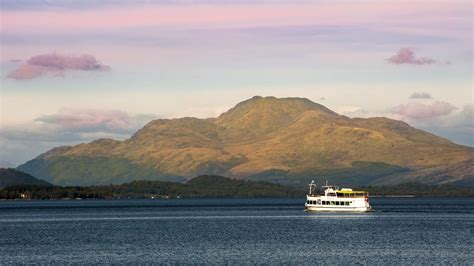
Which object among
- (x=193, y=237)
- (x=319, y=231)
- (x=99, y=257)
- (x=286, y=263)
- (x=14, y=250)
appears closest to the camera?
(x=286, y=263)

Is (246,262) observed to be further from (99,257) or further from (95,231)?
(95,231)

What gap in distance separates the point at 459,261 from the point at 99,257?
46202 mm

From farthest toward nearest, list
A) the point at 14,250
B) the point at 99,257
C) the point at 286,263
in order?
1. the point at 14,250
2. the point at 99,257
3. the point at 286,263

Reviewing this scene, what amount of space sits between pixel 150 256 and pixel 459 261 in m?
39.9

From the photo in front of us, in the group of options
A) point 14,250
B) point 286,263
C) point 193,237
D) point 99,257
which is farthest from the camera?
point 193,237

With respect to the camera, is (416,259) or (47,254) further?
(47,254)

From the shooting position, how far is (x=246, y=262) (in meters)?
123

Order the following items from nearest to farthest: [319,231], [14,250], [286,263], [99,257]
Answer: [286,263], [99,257], [14,250], [319,231]

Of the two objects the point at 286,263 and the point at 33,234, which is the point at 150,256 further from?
the point at 33,234

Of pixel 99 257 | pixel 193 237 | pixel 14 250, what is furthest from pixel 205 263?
pixel 193 237

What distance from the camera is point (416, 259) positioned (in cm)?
12481

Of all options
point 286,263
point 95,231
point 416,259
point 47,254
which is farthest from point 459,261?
point 95,231

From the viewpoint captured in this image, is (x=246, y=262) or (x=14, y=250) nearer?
(x=246, y=262)

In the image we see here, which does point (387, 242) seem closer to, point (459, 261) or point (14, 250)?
point (459, 261)
